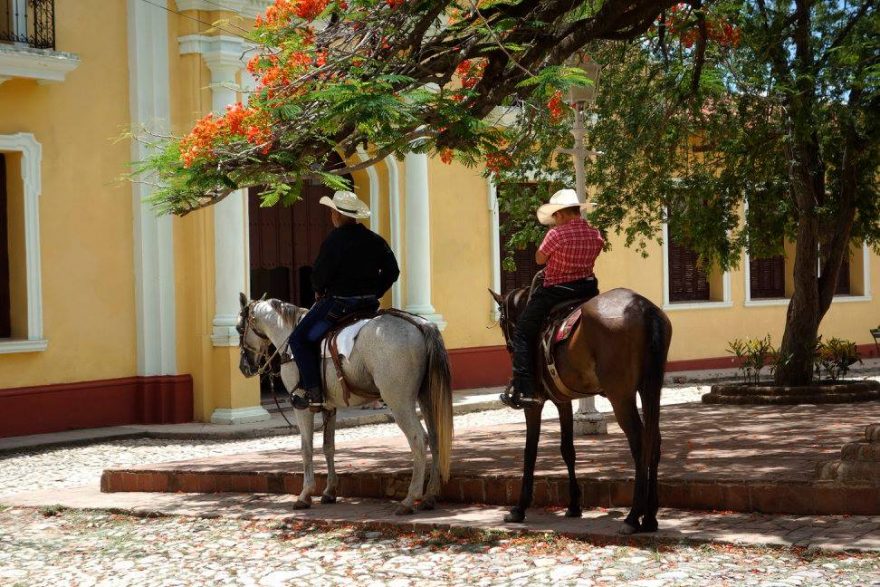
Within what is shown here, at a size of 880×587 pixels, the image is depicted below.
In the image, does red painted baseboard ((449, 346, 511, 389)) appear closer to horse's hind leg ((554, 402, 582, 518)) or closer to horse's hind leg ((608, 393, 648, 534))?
horse's hind leg ((554, 402, 582, 518))

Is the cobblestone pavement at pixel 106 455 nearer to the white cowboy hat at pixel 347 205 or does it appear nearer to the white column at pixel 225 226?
the white column at pixel 225 226

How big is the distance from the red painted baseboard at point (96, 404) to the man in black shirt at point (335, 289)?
23.3ft

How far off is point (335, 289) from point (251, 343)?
108 cm

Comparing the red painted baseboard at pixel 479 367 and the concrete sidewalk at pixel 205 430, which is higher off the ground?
the red painted baseboard at pixel 479 367

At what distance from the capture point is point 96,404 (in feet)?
52.1

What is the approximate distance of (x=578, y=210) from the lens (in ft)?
27.5

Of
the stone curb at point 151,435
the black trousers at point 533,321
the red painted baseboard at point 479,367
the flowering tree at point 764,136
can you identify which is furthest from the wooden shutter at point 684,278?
the black trousers at point 533,321

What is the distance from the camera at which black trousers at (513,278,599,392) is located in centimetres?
809

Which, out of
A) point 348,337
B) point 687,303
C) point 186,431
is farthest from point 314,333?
point 687,303

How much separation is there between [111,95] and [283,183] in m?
Answer: 7.35

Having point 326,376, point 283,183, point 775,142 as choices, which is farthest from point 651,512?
A: point 775,142

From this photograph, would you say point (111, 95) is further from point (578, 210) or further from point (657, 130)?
point (578, 210)

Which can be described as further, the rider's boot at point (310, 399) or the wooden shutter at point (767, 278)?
the wooden shutter at point (767, 278)

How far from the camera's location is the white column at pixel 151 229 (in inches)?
637
